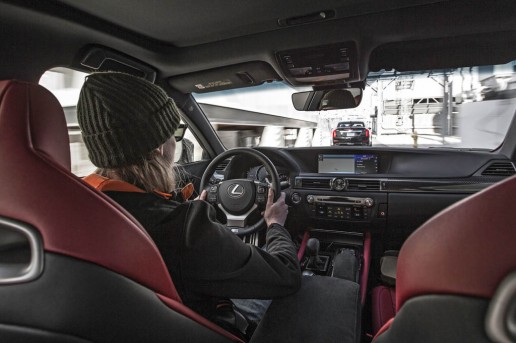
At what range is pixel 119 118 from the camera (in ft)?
3.66

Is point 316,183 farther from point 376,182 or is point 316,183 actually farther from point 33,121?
point 33,121

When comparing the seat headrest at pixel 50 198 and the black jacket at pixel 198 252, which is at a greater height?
the seat headrest at pixel 50 198

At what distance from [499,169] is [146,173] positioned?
2.85 metres

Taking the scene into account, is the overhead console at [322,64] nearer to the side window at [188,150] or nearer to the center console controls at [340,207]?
the center console controls at [340,207]

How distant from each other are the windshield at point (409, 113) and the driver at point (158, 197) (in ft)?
7.99

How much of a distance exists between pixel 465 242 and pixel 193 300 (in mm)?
927

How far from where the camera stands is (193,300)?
4.03ft

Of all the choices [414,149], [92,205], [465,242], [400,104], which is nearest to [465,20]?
[414,149]

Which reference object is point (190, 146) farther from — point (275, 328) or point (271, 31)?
point (275, 328)

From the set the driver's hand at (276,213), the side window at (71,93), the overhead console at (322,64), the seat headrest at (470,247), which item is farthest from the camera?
the overhead console at (322,64)

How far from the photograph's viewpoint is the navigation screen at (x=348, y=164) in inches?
124

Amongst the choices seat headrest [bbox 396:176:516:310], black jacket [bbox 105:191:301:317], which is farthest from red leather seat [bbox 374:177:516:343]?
black jacket [bbox 105:191:301:317]

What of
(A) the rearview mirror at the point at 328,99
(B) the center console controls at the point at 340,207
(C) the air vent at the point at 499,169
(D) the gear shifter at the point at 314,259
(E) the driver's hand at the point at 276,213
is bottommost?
(D) the gear shifter at the point at 314,259

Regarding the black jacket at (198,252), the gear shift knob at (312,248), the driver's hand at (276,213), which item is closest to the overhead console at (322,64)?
the driver's hand at (276,213)
